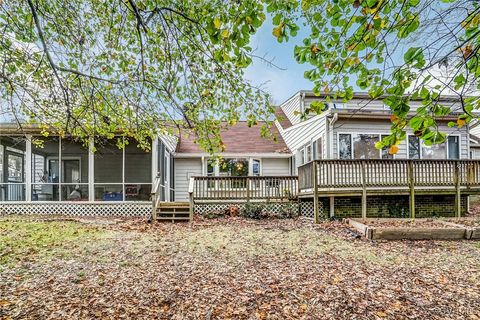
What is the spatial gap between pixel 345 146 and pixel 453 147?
451 cm

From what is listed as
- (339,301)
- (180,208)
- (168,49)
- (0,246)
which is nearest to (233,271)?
(339,301)

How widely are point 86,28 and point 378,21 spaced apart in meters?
4.03

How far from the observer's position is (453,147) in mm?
12141

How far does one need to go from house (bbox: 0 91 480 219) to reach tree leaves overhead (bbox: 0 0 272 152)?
223 inches

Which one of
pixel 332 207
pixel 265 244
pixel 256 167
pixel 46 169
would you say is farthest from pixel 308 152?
pixel 46 169

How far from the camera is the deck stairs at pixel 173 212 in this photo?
1094 cm

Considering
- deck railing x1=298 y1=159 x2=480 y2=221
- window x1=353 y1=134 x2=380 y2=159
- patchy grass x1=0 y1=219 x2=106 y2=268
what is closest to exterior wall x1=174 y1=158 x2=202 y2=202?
patchy grass x1=0 y1=219 x2=106 y2=268

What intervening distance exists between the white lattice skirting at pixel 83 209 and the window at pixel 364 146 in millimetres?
8070

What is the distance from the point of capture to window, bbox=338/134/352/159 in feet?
37.1

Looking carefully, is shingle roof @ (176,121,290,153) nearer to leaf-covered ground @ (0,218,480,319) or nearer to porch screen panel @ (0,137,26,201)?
porch screen panel @ (0,137,26,201)

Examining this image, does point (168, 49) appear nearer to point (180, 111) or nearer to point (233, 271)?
point (180, 111)

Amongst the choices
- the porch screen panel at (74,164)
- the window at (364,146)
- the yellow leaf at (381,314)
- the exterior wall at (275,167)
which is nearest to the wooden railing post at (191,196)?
the exterior wall at (275,167)

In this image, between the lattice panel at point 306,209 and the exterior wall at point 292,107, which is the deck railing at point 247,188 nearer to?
the lattice panel at point 306,209

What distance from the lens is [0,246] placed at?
20.6 feet
